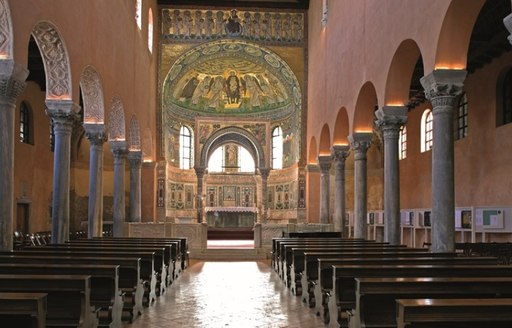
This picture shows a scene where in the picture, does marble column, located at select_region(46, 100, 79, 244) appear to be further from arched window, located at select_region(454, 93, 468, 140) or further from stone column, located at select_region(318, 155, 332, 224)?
stone column, located at select_region(318, 155, 332, 224)

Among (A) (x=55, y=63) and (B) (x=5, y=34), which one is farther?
(A) (x=55, y=63)

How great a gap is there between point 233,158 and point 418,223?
2499 centimetres

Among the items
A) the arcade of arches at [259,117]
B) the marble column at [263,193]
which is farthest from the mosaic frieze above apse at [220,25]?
the marble column at [263,193]

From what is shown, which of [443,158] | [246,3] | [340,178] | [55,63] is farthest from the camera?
[246,3]

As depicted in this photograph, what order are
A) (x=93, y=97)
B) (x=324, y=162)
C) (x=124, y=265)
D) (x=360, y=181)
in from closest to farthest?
(x=124, y=265) < (x=93, y=97) < (x=360, y=181) < (x=324, y=162)

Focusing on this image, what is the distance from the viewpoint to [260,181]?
43312mm

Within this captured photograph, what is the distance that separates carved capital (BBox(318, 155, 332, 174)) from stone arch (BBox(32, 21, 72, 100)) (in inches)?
662

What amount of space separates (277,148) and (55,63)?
1085 inches

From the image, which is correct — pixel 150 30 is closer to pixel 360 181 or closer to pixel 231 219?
pixel 360 181

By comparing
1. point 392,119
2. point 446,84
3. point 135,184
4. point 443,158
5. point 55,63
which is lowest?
point 135,184

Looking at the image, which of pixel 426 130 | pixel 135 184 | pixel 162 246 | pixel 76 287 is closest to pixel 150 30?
pixel 135 184

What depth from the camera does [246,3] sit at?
34219 millimetres

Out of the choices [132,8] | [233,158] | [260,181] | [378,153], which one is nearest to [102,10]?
[132,8]

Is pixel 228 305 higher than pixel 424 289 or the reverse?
the reverse
